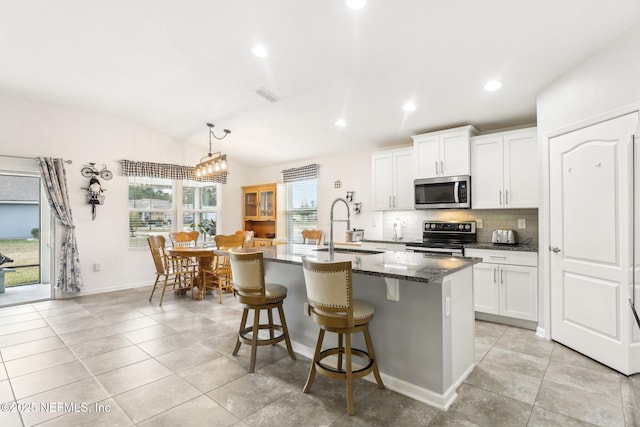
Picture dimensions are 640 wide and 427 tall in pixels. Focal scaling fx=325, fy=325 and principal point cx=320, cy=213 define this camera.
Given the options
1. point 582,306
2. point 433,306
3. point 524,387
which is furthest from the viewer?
point 582,306

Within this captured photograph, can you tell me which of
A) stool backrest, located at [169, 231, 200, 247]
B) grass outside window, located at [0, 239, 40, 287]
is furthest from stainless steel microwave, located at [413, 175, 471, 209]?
grass outside window, located at [0, 239, 40, 287]

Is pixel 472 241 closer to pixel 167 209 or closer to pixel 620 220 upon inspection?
pixel 620 220

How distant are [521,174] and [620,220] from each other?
4.28 ft

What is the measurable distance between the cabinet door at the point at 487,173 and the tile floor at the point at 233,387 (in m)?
1.47

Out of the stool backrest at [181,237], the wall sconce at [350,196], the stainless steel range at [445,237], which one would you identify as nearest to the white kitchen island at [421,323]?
the stainless steel range at [445,237]

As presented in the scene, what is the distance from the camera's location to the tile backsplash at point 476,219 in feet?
12.8

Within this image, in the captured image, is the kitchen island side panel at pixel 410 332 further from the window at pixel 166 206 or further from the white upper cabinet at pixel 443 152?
the window at pixel 166 206

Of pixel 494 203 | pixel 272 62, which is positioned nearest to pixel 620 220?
pixel 494 203

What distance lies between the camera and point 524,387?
2.27 metres

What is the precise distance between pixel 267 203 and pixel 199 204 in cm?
138

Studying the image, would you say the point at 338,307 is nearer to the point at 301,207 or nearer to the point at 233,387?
the point at 233,387

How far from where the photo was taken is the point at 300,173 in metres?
6.29

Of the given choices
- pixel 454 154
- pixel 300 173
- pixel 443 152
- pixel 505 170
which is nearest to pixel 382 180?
pixel 443 152

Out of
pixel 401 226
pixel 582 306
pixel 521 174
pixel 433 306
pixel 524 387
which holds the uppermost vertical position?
pixel 521 174
